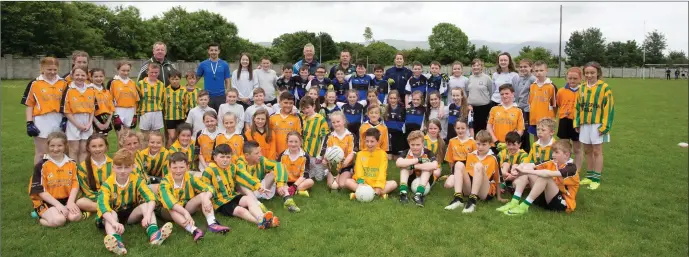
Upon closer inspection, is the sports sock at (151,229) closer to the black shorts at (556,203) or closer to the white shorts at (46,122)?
the white shorts at (46,122)

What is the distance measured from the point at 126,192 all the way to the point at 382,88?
196 inches

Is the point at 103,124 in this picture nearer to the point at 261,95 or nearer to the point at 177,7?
the point at 261,95

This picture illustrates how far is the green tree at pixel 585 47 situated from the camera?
71.9 metres

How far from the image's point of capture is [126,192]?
14.9 feet

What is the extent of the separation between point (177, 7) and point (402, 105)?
2870 inches

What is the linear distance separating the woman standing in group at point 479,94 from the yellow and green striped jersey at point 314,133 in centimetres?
260

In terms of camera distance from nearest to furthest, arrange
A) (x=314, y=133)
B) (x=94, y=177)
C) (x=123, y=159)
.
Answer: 1. (x=123, y=159)
2. (x=94, y=177)
3. (x=314, y=133)

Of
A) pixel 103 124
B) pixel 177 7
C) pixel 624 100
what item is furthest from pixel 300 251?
pixel 177 7

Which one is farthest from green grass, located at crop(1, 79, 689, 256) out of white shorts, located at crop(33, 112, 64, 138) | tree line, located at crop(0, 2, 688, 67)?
tree line, located at crop(0, 2, 688, 67)

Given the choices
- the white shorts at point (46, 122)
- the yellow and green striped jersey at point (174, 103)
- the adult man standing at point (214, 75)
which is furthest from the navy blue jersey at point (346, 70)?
the white shorts at point (46, 122)

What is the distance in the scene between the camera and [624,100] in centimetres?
2150

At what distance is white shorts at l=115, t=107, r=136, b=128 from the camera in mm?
6691

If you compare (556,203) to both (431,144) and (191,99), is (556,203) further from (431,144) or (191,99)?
(191,99)

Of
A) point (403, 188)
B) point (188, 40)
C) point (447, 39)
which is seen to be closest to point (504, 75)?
point (403, 188)
